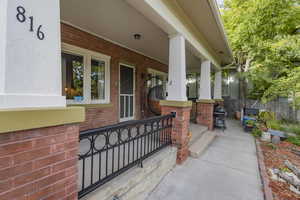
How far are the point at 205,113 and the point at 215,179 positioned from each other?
288 cm

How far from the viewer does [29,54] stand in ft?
2.82

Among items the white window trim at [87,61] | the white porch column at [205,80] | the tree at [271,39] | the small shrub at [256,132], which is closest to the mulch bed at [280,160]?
the small shrub at [256,132]

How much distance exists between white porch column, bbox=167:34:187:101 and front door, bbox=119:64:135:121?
2.23 meters

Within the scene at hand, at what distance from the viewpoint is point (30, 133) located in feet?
2.83

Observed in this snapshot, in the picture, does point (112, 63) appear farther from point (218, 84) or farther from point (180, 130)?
point (218, 84)

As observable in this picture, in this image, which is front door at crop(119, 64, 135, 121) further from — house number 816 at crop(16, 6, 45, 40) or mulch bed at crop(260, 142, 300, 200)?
mulch bed at crop(260, 142, 300, 200)

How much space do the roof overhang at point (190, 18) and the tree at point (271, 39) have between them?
272cm

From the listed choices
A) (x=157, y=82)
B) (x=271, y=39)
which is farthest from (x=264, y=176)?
(x=271, y=39)

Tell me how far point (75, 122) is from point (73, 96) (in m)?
2.55

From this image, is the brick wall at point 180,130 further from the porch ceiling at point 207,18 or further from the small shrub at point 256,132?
the small shrub at point 256,132

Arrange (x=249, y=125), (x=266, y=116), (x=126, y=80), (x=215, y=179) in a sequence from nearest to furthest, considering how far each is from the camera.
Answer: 1. (x=215, y=179)
2. (x=126, y=80)
3. (x=249, y=125)
4. (x=266, y=116)

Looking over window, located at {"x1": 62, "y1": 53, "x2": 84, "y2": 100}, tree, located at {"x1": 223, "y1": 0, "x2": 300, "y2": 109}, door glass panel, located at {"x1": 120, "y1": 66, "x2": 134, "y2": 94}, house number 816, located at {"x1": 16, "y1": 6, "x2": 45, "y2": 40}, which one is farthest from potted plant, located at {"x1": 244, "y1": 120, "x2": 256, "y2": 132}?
house number 816, located at {"x1": 16, "y1": 6, "x2": 45, "y2": 40}

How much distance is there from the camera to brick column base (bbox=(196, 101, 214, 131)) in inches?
194

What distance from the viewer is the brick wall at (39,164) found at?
0.78 metres
